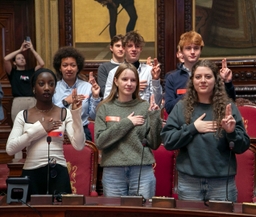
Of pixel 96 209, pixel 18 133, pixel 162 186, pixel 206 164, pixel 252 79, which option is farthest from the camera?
pixel 252 79

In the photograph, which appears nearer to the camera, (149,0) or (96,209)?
(96,209)

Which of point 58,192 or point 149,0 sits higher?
point 149,0

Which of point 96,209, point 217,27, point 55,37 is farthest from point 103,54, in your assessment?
point 96,209

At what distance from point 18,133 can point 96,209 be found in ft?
2.71

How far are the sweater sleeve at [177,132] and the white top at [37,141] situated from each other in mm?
558

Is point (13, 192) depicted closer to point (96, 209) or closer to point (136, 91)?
point (96, 209)

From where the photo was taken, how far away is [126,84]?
4.05m

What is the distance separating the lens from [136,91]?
416cm

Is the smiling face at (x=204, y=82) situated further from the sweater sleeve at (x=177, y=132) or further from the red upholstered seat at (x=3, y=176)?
the red upholstered seat at (x=3, y=176)

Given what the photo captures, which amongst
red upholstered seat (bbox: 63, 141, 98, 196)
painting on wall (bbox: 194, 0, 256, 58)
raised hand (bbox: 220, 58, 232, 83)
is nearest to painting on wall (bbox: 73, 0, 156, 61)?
painting on wall (bbox: 194, 0, 256, 58)

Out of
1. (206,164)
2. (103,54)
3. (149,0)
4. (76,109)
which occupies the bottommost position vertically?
(206,164)

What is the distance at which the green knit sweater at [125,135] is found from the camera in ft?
12.9

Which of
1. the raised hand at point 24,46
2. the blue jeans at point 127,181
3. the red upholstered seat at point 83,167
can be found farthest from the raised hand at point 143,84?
the raised hand at point 24,46

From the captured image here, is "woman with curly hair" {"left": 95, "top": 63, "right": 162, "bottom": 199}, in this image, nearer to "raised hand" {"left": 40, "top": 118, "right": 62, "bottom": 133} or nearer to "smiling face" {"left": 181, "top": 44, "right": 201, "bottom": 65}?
"raised hand" {"left": 40, "top": 118, "right": 62, "bottom": 133}
